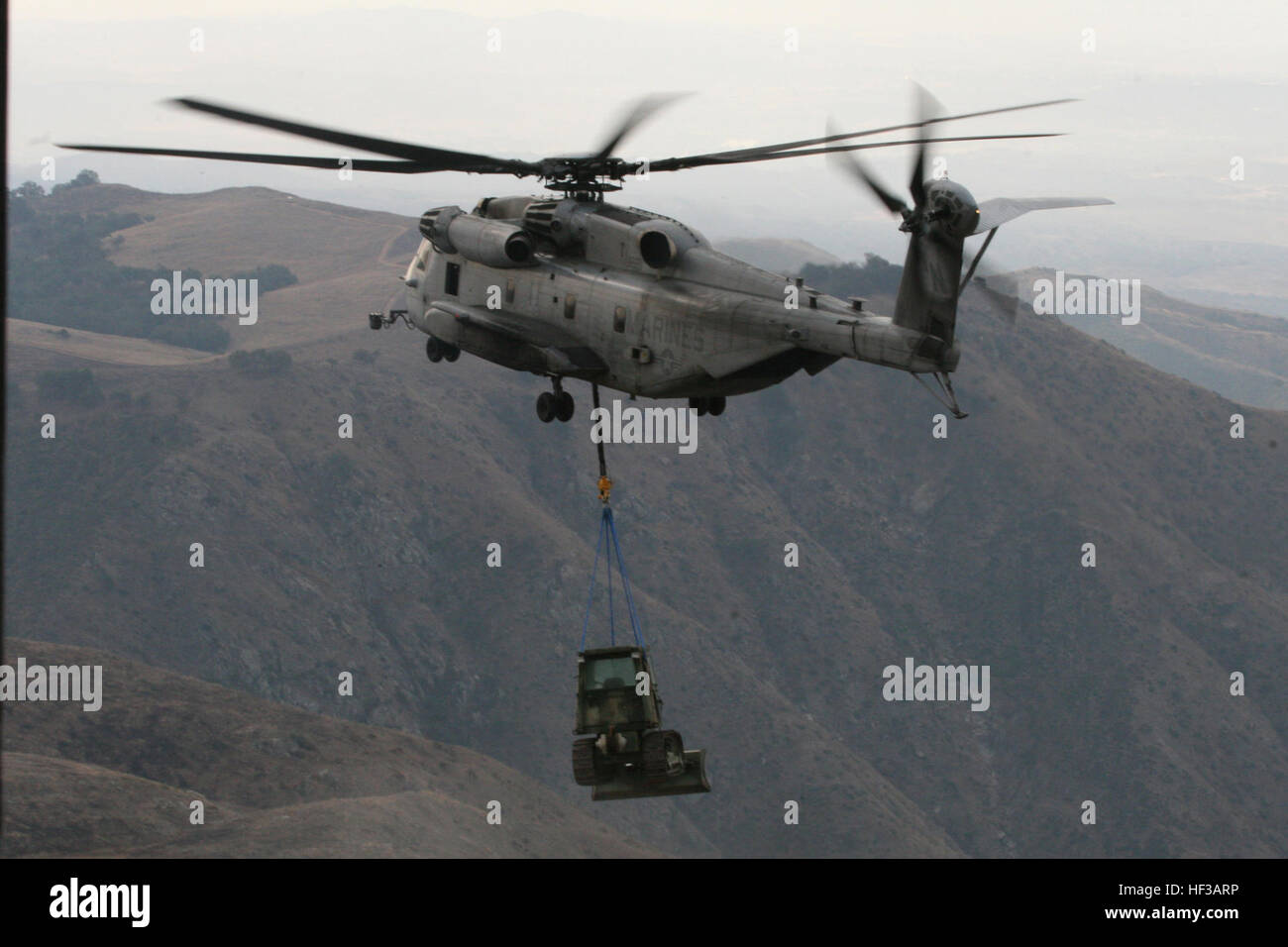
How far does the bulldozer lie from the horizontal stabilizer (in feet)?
34.6

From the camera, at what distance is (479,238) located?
1320 inches

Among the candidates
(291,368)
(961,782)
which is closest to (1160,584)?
(961,782)

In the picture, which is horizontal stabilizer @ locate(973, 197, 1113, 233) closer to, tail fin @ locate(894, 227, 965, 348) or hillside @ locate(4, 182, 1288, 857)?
tail fin @ locate(894, 227, 965, 348)

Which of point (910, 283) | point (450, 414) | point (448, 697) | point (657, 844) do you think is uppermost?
point (450, 414)

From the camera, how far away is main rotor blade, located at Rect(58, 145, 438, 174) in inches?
928

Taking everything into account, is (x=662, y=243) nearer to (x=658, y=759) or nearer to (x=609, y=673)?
(x=609, y=673)

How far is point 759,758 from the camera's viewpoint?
170750mm

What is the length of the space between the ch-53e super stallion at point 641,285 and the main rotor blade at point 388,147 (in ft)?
0.13

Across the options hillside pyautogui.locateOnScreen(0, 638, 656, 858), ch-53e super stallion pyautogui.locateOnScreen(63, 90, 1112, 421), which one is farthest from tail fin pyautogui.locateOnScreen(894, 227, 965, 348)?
hillside pyautogui.locateOnScreen(0, 638, 656, 858)

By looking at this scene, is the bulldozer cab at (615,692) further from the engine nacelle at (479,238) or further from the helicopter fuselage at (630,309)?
the engine nacelle at (479,238)

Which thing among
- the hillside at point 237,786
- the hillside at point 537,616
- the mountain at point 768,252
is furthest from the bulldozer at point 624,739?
the hillside at point 537,616

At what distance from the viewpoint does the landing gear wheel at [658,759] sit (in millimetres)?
30516
